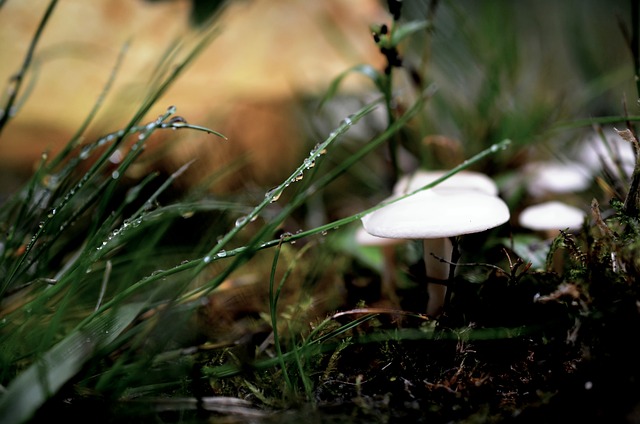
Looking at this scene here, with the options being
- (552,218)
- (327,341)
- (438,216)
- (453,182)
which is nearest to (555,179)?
(552,218)

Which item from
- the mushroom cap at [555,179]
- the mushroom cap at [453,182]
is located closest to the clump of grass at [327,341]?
the mushroom cap at [453,182]

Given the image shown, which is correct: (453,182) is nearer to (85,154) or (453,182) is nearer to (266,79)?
(85,154)

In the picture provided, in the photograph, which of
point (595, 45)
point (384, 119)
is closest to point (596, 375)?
point (384, 119)

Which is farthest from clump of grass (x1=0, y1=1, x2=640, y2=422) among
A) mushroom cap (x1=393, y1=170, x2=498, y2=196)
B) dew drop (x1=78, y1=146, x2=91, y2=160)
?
mushroom cap (x1=393, y1=170, x2=498, y2=196)

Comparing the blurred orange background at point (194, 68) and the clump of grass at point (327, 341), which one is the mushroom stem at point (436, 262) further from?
the blurred orange background at point (194, 68)

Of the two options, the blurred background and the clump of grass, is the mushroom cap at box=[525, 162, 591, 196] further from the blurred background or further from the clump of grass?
the clump of grass

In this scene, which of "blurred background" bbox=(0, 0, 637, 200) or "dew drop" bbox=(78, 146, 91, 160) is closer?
"dew drop" bbox=(78, 146, 91, 160)

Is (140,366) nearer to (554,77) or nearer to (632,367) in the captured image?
(632,367)
